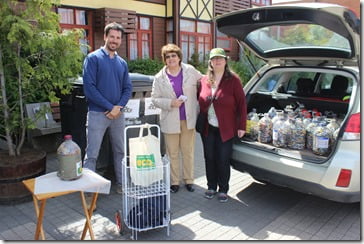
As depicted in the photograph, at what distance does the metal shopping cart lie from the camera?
3.11 meters

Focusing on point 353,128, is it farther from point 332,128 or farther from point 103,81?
point 103,81

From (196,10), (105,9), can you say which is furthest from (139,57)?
(196,10)

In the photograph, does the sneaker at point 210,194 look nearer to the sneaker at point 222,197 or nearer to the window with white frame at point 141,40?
the sneaker at point 222,197

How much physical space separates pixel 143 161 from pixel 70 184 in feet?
2.18

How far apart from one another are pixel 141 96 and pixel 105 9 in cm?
562

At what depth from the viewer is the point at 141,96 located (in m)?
4.55

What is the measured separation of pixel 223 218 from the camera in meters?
3.59

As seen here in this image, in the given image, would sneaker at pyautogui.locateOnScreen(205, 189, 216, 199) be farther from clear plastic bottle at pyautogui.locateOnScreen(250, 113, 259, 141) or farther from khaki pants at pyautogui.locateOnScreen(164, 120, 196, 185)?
clear plastic bottle at pyautogui.locateOnScreen(250, 113, 259, 141)

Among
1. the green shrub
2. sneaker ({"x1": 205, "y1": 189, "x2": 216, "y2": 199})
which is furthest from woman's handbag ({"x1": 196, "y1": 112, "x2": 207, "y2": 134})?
the green shrub

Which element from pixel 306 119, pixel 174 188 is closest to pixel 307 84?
pixel 306 119

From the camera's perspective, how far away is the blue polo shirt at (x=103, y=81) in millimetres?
3600

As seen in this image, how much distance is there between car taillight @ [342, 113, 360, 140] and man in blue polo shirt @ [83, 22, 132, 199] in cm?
218

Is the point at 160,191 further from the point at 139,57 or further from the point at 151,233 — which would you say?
the point at 139,57

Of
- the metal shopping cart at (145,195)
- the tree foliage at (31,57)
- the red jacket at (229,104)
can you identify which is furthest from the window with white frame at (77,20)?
the metal shopping cart at (145,195)
